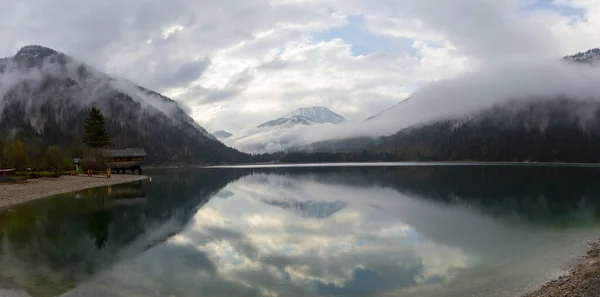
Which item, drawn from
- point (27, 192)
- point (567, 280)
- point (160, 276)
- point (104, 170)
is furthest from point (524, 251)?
point (104, 170)

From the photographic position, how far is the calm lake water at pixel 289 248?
61.7 feet

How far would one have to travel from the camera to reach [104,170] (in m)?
113

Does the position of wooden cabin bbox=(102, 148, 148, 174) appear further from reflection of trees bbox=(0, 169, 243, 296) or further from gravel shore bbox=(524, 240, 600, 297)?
gravel shore bbox=(524, 240, 600, 297)

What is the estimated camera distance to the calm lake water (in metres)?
18.8

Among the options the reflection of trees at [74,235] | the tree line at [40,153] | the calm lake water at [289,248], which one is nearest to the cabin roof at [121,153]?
the tree line at [40,153]

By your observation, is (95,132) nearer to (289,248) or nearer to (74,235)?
(74,235)

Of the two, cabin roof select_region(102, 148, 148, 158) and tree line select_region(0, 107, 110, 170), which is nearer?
tree line select_region(0, 107, 110, 170)

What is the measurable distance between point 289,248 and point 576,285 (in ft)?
48.8

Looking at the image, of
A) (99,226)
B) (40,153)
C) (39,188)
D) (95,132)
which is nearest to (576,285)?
(99,226)

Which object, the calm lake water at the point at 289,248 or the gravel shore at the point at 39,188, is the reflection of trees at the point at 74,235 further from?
the gravel shore at the point at 39,188

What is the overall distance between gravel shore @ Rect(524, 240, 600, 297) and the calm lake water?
770 millimetres

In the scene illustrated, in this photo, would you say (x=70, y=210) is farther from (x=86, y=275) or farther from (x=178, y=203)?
(x=86, y=275)

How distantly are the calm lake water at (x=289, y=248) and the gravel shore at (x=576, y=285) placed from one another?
0.77 metres

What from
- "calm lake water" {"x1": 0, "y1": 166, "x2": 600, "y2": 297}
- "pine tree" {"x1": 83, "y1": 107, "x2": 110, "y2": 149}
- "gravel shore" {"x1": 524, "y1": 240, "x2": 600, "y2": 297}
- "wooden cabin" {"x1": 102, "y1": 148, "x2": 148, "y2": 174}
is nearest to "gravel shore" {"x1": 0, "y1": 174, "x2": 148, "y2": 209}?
"calm lake water" {"x1": 0, "y1": 166, "x2": 600, "y2": 297}
